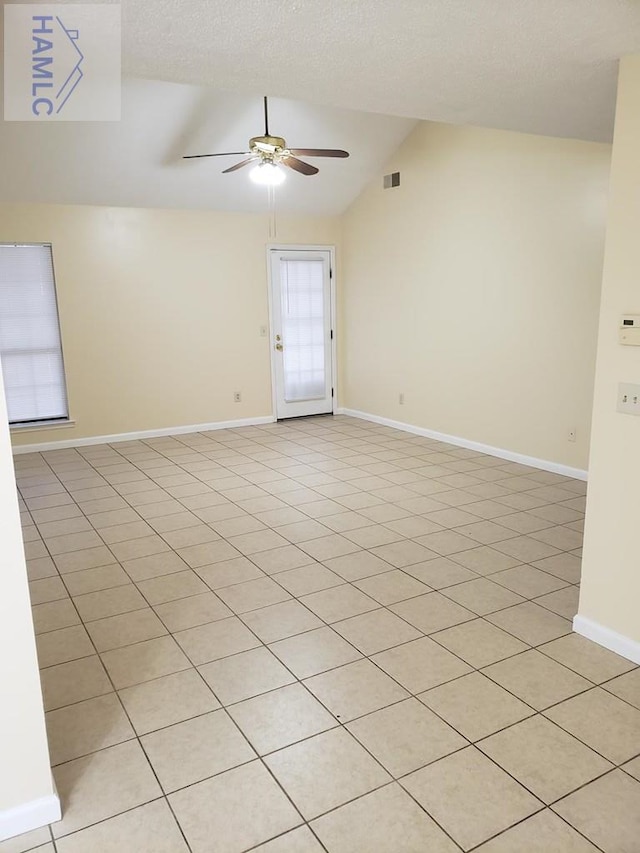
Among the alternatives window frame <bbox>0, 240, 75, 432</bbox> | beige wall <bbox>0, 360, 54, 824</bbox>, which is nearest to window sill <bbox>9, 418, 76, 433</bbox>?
window frame <bbox>0, 240, 75, 432</bbox>

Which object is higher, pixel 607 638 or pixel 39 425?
pixel 39 425

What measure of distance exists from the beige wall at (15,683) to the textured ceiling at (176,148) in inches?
152

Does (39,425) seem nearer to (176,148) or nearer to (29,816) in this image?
(176,148)

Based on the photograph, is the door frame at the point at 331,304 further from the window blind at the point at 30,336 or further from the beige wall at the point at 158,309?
the window blind at the point at 30,336

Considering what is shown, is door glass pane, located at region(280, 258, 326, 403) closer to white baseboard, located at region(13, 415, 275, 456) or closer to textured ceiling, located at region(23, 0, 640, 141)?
white baseboard, located at region(13, 415, 275, 456)

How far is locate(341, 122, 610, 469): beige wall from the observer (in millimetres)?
4715

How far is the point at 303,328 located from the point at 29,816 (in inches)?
239

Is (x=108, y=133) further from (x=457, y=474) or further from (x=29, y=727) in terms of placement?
(x=29, y=727)

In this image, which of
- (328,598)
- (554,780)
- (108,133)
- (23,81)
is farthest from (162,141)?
(554,780)

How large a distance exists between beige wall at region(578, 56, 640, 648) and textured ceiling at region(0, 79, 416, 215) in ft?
11.1

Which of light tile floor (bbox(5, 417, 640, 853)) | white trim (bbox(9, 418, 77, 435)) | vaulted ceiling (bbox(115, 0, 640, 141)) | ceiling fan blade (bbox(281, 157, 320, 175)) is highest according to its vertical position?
ceiling fan blade (bbox(281, 157, 320, 175))

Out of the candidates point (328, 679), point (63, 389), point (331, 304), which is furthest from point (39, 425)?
point (328, 679)

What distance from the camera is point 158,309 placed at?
6535 mm

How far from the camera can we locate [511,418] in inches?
213
